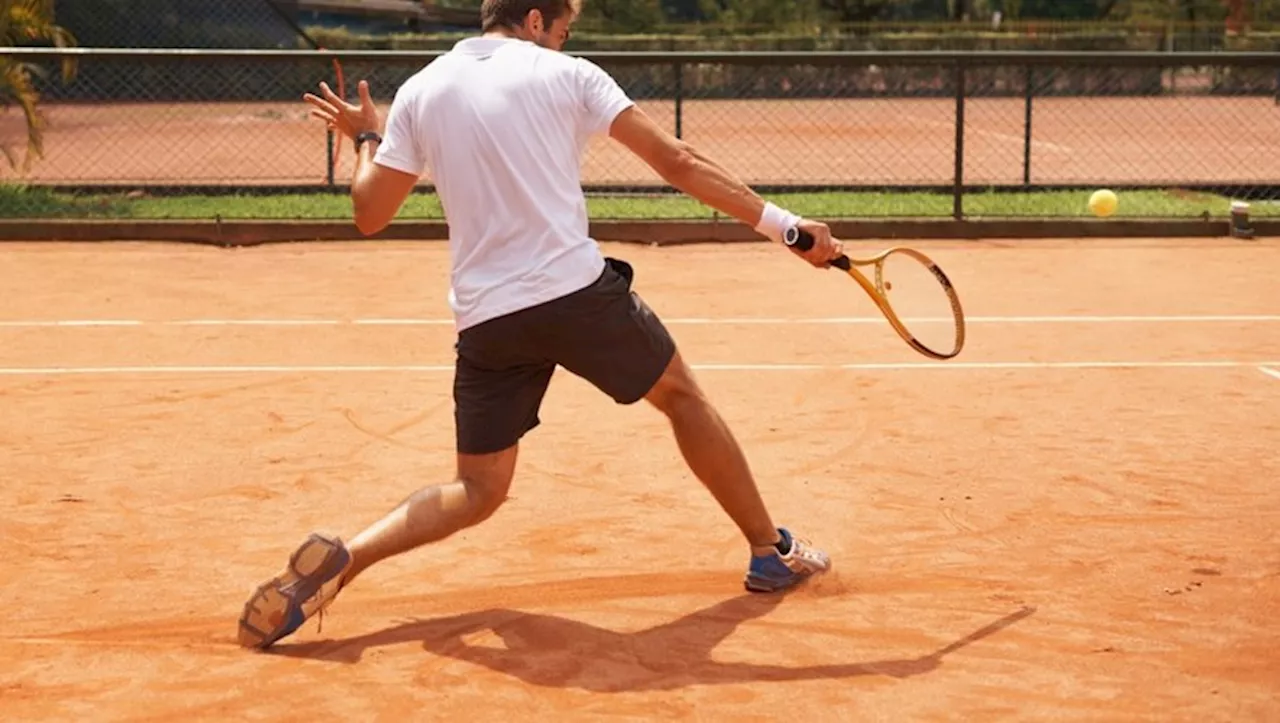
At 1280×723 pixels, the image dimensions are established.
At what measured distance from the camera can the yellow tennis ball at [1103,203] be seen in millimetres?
15555

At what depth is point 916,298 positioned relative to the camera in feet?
39.2

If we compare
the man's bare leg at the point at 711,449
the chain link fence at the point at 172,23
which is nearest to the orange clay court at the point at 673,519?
the man's bare leg at the point at 711,449

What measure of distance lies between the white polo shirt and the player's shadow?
95 cm

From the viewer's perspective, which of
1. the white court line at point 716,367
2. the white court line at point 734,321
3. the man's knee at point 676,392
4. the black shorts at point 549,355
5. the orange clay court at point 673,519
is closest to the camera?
the orange clay court at point 673,519

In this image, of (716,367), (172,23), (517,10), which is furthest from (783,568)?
(172,23)

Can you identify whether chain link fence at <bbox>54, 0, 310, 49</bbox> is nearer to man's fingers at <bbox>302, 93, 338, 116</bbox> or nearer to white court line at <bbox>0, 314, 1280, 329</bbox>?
white court line at <bbox>0, 314, 1280, 329</bbox>

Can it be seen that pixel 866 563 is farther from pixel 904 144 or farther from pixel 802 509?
pixel 904 144

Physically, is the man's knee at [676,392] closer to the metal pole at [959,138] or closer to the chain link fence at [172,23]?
the metal pole at [959,138]

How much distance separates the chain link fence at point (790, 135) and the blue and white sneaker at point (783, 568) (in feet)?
20.3

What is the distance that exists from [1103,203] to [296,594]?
1151 centimetres

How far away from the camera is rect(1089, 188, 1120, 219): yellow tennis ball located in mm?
15555

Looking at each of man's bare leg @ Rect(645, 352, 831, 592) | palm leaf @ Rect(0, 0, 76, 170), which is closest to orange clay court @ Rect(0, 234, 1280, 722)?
man's bare leg @ Rect(645, 352, 831, 592)

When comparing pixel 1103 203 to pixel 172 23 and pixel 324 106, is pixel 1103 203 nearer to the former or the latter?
pixel 324 106

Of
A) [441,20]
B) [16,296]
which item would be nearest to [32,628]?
[16,296]
